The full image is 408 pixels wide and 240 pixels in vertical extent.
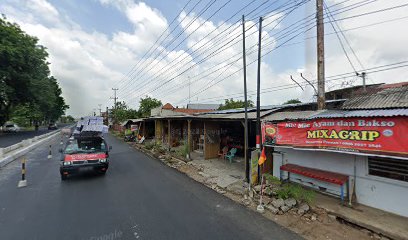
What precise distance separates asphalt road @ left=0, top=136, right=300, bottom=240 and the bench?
2.53 metres

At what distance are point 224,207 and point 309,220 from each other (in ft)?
8.07

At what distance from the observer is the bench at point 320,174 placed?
6.21 meters

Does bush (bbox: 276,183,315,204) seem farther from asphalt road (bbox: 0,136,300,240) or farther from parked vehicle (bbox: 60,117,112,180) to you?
parked vehicle (bbox: 60,117,112,180)

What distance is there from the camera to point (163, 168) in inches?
462

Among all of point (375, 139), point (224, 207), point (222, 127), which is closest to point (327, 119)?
point (375, 139)

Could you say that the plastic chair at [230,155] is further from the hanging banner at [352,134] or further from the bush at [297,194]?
the bush at [297,194]

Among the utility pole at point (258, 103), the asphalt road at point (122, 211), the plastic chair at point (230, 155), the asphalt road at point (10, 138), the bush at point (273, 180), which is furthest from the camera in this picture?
the asphalt road at point (10, 138)

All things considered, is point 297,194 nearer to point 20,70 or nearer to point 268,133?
point 268,133

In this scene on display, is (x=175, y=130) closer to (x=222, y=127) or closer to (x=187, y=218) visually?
(x=222, y=127)

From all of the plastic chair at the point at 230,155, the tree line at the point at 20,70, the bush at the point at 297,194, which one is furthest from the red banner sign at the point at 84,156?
the tree line at the point at 20,70

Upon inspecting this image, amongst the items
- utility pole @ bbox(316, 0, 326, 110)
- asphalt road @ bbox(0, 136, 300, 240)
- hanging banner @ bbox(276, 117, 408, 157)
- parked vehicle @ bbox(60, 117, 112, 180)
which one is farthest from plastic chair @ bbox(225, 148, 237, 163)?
parked vehicle @ bbox(60, 117, 112, 180)

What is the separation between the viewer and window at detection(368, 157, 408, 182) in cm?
545

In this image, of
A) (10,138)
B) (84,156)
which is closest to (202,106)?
(10,138)

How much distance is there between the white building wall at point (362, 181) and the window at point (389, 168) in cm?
13
